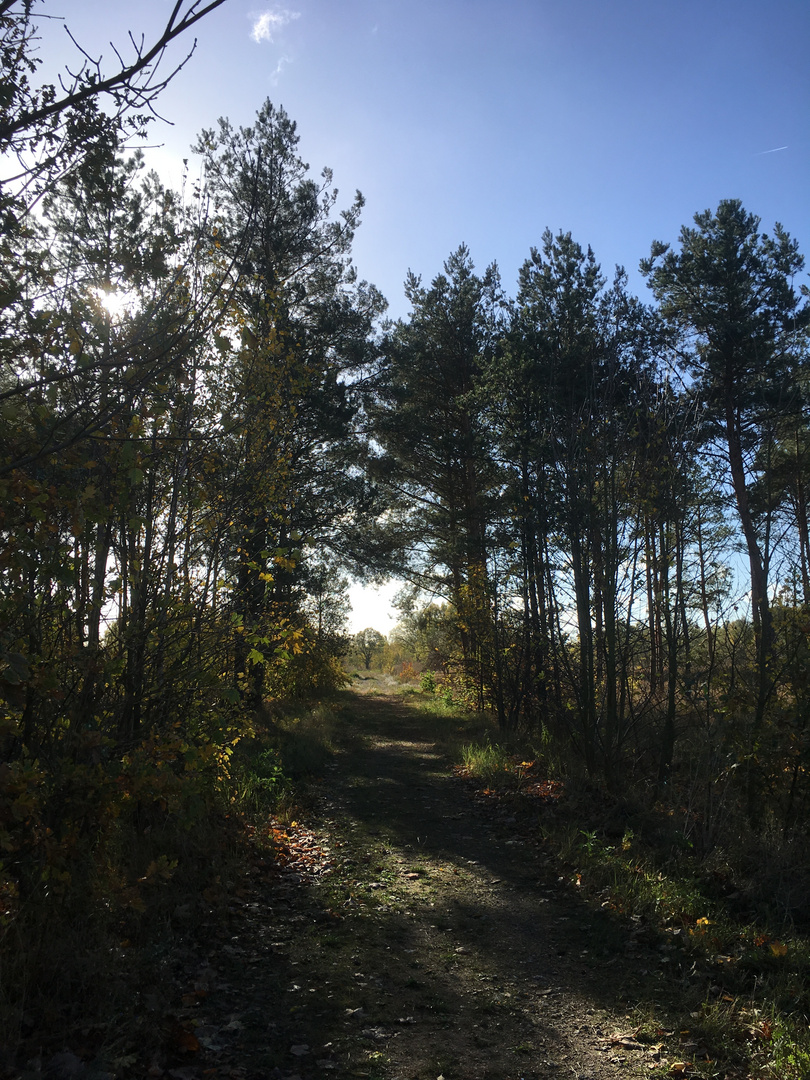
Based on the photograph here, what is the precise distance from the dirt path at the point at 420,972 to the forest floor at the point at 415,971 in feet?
0.04

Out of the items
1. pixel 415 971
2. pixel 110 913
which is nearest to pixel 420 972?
pixel 415 971

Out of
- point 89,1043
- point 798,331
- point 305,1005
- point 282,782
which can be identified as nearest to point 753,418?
point 798,331

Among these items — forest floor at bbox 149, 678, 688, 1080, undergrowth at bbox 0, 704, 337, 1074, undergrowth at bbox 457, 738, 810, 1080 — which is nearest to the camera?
undergrowth at bbox 0, 704, 337, 1074

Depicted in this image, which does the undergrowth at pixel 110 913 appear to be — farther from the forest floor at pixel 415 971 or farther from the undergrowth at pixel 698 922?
the undergrowth at pixel 698 922

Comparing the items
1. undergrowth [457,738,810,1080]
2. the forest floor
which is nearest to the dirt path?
the forest floor

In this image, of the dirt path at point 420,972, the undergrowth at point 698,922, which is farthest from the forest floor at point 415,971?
the undergrowth at point 698,922

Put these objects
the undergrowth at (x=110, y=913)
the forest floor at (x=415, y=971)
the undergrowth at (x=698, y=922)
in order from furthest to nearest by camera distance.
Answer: the undergrowth at (x=698, y=922), the forest floor at (x=415, y=971), the undergrowth at (x=110, y=913)

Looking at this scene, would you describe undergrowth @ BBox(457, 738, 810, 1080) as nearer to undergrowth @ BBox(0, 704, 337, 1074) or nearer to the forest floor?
the forest floor

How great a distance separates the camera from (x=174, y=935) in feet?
14.4

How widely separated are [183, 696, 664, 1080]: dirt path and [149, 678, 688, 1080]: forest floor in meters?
0.01

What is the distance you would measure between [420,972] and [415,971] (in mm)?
34

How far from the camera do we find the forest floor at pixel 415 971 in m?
3.35

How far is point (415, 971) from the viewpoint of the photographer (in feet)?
14.2

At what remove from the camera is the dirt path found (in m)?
3.37
